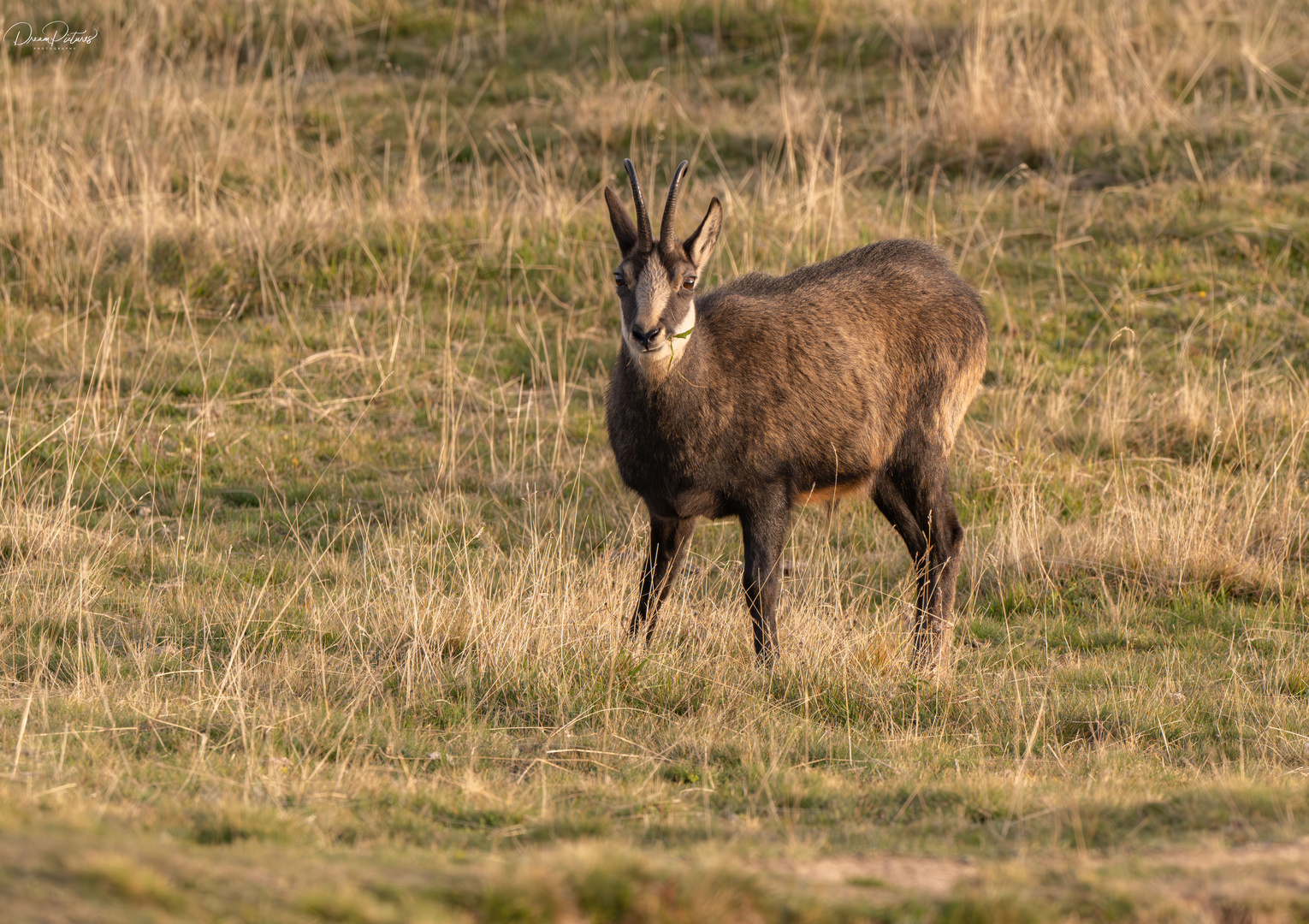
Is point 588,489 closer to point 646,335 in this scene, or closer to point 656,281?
point 656,281

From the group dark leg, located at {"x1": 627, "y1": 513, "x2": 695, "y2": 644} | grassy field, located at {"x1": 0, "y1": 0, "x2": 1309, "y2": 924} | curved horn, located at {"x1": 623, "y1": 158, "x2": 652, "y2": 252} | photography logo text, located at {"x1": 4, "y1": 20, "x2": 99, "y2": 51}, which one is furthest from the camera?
photography logo text, located at {"x1": 4, "y1": 20, "x2": 99, "y2": 51}

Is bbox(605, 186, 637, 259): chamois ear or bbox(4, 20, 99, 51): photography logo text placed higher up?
bbox(4, 20, 99, 51): photography logo text

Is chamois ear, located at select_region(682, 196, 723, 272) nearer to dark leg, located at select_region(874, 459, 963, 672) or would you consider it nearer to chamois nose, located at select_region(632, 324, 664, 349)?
chamois nose, located at select_region(632, 324, 664, 349)

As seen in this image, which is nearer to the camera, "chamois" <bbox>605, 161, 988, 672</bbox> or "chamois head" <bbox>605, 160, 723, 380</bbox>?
"chamois head" <bbox>605, 160, 723, 380</bbox>

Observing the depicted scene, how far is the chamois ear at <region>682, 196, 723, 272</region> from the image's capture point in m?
6.21

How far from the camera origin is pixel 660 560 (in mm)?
6598

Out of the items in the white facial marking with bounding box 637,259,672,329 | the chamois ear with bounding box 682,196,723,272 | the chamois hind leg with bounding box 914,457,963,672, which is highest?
the chamois ear with bounding box 682,196,723,272

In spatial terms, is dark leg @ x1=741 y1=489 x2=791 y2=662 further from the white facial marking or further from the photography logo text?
the photography logo text

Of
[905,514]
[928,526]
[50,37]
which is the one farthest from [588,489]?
[50,37]

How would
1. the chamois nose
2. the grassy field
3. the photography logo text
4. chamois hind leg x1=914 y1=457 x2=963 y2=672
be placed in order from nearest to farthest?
the grassy field
the chamois nose
chamois hind leg x1=914 y1=457 x2=963 y2=672
the photography logo text

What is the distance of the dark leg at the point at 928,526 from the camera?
6957 mm

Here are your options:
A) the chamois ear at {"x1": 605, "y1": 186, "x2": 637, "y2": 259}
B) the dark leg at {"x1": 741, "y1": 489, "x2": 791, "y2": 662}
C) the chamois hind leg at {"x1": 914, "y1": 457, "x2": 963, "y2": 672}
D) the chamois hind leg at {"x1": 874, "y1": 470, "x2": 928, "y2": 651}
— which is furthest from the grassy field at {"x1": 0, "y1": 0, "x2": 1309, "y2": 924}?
the chamois ear at {"x1": 605, "y1": 186, "x2": 637, "y2": 259}

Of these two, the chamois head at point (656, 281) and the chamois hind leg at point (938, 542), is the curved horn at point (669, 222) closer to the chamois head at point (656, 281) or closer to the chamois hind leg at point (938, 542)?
the chamois head at point (656, 281)

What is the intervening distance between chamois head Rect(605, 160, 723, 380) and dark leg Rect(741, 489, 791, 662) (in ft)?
2.63
